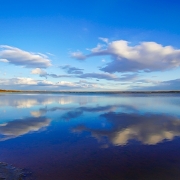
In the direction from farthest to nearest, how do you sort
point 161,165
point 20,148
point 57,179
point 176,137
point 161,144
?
point 176,137, point 161,144, point 20,148, point 161,165, point 57,179

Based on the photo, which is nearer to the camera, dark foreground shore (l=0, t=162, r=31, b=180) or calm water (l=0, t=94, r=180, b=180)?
dark foreground shore (l=0, t=162, r=31, b=180)

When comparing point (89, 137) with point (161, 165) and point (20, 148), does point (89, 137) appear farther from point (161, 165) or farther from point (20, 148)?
point (161, 165)

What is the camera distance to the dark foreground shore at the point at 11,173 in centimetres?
586

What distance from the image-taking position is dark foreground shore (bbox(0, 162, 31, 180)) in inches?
231

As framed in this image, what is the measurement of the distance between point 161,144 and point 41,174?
6446 millimetres

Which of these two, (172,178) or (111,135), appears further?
(111,135)

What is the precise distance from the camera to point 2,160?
736 cm

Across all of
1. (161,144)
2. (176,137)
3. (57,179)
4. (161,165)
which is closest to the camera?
(57,179)

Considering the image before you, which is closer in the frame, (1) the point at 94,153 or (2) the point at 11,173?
(2) the point at 11,173

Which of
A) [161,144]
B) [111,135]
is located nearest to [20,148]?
[111,135]

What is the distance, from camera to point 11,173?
6145mm

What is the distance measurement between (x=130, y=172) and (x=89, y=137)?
15.6 ft

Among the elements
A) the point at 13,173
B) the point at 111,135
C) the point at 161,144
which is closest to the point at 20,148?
the point at 13,173

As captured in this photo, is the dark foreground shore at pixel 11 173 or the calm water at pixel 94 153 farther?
the calm water at pixel 94 153
